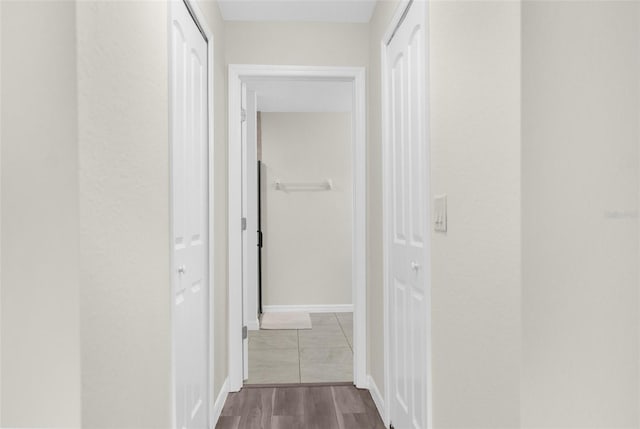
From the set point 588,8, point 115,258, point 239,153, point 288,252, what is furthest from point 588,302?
point 288,252

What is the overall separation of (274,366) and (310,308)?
2.16 metres

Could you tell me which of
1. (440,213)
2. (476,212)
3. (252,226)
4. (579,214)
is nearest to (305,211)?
(252,226)

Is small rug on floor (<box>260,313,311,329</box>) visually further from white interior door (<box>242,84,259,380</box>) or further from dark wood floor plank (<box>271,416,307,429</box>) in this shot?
dark wood floor plank (<box>271,416,307,429</box>)

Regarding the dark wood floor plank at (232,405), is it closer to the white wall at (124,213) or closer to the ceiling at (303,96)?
the white wall at (124,213)

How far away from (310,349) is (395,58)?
8.96ft

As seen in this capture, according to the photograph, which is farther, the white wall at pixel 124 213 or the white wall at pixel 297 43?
the white wall at pixel 297 43

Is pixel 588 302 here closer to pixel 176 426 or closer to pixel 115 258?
pixel 115 258

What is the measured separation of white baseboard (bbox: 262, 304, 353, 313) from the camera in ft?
20.0

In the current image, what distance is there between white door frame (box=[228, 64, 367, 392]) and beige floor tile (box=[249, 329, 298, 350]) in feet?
4.01

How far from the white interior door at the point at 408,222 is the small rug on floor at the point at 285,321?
2.71 metres

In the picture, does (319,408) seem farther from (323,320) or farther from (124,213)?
(323,320)

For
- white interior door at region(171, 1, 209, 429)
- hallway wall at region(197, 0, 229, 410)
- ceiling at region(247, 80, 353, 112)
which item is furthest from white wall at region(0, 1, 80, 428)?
ceiling at region(247, 80, 353, 112)

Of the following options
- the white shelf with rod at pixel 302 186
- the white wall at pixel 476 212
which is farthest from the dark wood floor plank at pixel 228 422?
the white shelf with rod at pixel 302 186

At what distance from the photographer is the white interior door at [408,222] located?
209 cm
